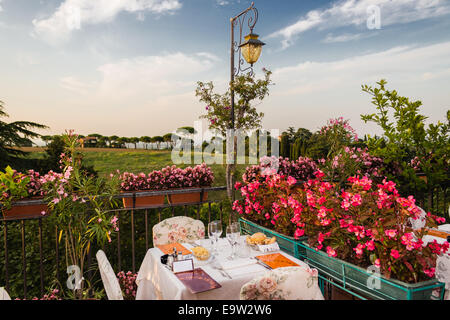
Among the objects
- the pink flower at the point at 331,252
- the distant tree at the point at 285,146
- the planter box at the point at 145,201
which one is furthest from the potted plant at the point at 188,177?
the distant tree at the point at 285,146

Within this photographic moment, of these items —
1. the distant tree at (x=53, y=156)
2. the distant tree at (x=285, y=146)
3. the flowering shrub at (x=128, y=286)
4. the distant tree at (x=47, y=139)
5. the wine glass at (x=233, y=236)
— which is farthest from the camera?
the distant tree at (x=47, y=139)

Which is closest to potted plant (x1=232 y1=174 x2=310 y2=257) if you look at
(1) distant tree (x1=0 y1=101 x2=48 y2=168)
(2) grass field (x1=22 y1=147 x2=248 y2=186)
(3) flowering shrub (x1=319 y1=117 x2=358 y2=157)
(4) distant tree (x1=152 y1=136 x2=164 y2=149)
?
(3) flowering shrub (x1=319 y1=117 x2=358 y2=157)

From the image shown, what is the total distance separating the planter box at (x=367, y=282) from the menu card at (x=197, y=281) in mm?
781

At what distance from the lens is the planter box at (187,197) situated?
3812 mm

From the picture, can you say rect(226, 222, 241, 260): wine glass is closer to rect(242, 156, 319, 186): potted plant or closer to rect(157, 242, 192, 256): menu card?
rect(157, 242, 192, 256): menu card

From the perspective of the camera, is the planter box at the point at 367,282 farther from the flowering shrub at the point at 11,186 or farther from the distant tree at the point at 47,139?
the distant tree at the point at 47,139

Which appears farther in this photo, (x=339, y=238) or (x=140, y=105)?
(x=140, y=105)

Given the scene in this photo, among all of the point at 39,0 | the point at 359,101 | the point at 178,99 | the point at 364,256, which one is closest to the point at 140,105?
the point at 178,99

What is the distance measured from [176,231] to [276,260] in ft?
3.89

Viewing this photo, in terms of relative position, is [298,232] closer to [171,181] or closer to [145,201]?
[145,201]

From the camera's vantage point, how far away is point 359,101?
20.7ft

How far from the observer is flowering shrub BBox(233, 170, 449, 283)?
5.37 ft

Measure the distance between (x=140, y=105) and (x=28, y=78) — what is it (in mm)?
3537
